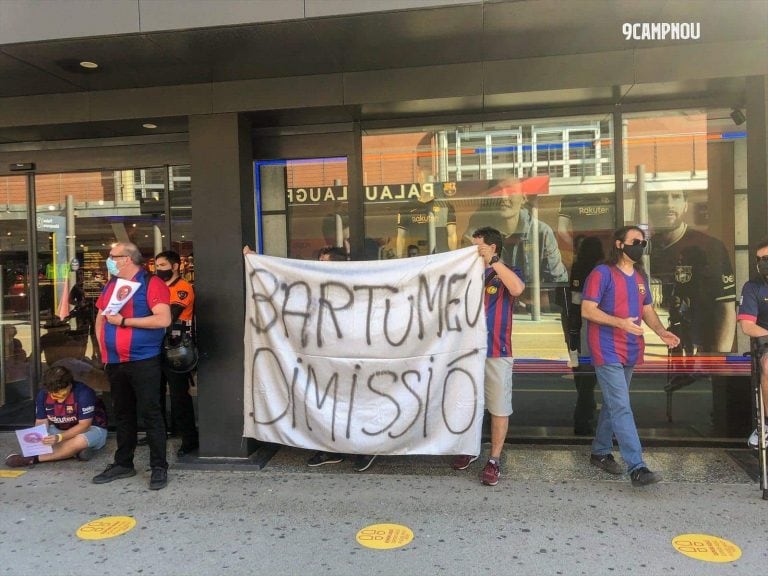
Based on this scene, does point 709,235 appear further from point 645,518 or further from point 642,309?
point 645,518

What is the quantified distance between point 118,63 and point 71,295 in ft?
8.94

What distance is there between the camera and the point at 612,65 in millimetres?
4469

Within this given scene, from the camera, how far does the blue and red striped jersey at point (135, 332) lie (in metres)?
4.29

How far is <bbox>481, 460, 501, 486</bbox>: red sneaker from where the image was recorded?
13.9 feet

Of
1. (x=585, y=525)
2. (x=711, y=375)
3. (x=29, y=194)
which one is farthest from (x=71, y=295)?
(x=711, y=375)

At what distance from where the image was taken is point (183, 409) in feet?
16.7

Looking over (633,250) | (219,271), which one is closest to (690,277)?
(633,250)

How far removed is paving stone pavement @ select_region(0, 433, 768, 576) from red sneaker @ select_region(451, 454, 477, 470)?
7 cm

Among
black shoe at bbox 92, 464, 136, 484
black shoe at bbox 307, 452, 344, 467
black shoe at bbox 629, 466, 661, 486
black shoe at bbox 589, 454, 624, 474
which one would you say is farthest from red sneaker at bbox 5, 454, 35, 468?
black shoe at bbox 629, 466, 661, 486

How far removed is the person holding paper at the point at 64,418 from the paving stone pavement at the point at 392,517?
0.45ft

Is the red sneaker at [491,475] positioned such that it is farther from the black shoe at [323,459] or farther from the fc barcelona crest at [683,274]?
the fc barcelona crest at [683,274]

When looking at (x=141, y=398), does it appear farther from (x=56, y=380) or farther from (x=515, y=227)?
(x=515, y=227)

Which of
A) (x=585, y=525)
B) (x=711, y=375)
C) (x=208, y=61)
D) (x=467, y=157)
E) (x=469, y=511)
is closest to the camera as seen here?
(x=585, y=525)

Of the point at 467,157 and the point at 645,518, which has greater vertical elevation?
the point at 467,157
